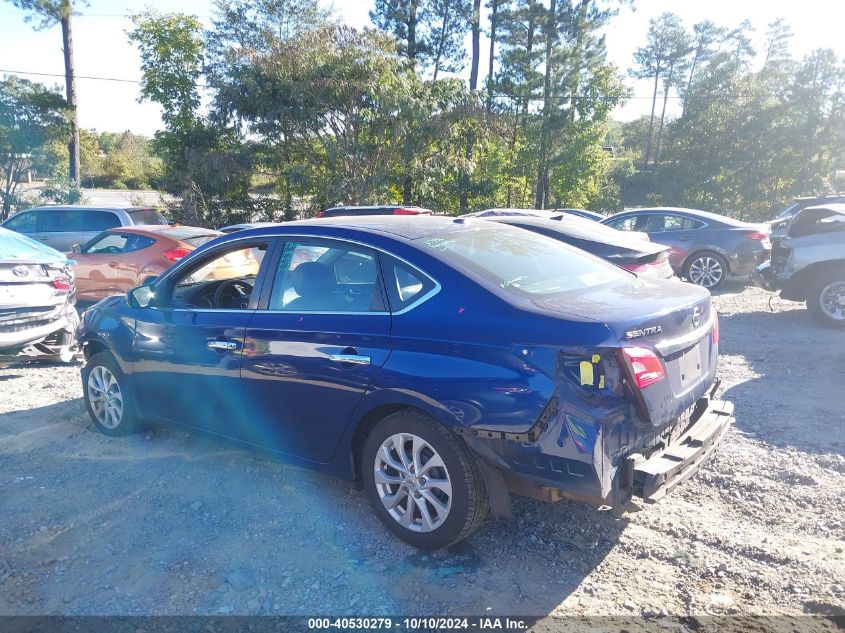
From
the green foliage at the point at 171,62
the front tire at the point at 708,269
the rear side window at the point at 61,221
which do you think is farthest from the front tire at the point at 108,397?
the green foliage at the point at 171,62

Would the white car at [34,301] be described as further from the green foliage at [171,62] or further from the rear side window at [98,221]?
the green foliage at [171,62]

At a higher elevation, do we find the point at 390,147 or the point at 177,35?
the point at 177,35

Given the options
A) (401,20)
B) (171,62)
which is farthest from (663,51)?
(171,62)

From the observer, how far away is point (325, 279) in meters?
3.85

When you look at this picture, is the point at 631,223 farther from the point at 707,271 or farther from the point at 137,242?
the point at 137,242

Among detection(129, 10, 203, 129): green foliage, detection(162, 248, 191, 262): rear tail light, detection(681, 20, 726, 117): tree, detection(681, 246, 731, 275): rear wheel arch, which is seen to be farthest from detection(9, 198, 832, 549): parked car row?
detection(681, 20, 726, 117): tree

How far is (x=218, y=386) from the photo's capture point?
409cm

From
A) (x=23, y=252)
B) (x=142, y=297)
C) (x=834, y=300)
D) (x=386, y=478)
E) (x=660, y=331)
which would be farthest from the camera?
(x=834, y=300)

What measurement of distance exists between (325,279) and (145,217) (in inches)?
385

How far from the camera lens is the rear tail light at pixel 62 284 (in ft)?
23.3

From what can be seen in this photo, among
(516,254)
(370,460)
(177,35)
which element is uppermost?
(177,35)

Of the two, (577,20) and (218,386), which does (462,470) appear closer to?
(218,386)

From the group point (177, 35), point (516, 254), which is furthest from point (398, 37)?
point (516, 254)

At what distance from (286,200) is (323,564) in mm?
21900
